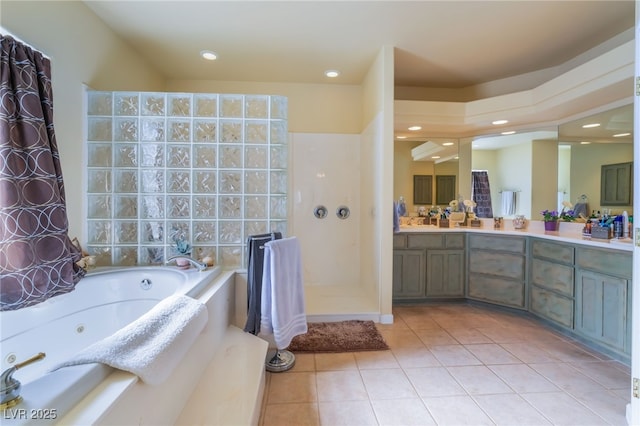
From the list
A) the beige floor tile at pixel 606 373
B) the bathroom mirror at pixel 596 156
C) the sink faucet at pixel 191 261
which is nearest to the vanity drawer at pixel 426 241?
the bathroom mirror at pixel 596 156

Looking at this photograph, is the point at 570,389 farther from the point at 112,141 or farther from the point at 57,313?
the point at 112,141

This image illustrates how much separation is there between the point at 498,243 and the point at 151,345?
10.2 feet

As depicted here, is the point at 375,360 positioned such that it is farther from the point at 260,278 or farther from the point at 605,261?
the point at 605,261

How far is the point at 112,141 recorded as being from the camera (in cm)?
218

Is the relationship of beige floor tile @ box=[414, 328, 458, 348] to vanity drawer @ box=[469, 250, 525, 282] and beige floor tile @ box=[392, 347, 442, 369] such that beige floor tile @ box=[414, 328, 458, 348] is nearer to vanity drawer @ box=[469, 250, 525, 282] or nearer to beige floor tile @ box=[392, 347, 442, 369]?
beige floor tile @ box=[392, 347, 442, 369]

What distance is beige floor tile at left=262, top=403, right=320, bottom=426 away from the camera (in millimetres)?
1454

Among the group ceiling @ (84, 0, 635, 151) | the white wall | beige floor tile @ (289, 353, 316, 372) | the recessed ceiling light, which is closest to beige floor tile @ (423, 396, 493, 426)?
beige floor tile @ (289, 353, 316, 372)

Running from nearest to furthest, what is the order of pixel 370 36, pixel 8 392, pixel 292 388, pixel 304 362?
1. pixel 8 392
2. pixel 292 388
3. pixel 304 362
4. pixel 370 36

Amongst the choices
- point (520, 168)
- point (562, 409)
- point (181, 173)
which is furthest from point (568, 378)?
point (181, 173)

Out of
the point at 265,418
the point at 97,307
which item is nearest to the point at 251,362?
the point at 265,418

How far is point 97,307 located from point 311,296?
Result: 74.8 inches

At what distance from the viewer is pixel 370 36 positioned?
2457 mm

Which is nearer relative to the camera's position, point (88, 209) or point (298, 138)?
point (88, 209)

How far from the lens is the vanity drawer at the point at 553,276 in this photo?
2354 millimetres
